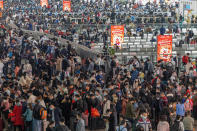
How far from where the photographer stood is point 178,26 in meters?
39.0

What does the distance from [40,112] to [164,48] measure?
11.1 meters

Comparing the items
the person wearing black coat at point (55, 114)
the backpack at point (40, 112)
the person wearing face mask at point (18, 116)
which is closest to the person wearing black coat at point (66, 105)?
the person wearing black coat at point (55, 114)

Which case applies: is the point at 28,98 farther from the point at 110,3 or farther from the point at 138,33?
the point at 110,3

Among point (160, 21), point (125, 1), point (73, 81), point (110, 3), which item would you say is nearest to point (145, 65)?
point (73, 81)

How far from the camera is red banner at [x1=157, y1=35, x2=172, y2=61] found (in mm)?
25516

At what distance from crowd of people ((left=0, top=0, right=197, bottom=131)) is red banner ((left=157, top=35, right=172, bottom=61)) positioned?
15.6 inches

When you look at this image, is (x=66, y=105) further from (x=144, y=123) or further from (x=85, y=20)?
(x=85, y=20)

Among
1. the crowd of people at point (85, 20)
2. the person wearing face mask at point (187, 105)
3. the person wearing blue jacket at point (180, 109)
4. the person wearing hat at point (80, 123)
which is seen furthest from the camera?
the crowd of people at point (85, 20)

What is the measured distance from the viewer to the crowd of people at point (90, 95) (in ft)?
53.3

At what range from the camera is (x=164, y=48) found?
2562 cm

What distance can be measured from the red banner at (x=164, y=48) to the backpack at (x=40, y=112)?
10640 millimetres

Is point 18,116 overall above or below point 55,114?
below

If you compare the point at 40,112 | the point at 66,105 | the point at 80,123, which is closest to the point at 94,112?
the point at 66,105

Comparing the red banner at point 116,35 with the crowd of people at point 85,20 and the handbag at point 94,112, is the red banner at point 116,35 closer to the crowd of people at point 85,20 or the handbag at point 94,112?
the crowd of people at point 85,20
